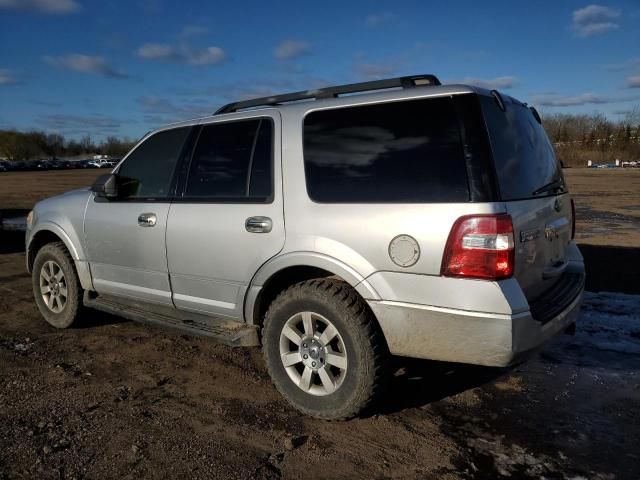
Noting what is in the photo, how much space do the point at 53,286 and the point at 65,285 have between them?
0.74 feet

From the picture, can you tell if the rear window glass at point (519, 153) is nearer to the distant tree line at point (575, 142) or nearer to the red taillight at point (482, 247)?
the red taillight at point (482, 247)

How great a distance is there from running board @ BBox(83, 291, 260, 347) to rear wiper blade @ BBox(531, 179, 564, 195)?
206 cm

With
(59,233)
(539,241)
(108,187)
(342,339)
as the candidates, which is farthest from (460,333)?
(59,233)

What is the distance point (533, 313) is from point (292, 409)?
166cm

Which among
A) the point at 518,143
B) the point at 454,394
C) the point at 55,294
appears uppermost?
the point at 518,143

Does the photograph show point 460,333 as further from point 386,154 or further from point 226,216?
point 226,216

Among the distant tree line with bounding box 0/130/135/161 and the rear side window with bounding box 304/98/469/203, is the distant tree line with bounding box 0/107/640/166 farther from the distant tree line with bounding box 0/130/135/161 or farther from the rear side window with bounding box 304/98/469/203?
the rear side window with bounding box 304/98/469/203

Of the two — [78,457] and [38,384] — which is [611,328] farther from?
[38,384]

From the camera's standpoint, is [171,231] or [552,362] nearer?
[171,231]

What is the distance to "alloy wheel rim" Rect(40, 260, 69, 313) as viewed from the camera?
16.8ft

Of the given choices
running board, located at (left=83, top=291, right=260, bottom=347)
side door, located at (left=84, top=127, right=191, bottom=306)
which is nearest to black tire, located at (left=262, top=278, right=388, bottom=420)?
running board, located at (left=83, top=291, right=260, bottom=347)

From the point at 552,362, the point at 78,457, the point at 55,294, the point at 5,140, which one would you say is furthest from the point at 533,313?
the point at 5,140

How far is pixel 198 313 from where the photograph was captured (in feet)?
13.3

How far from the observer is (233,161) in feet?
12.7
